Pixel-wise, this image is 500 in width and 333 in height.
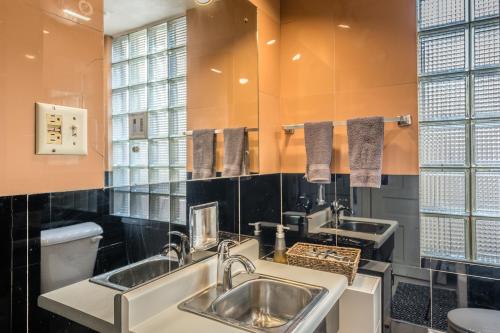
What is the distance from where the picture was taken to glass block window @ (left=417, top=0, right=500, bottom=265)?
4.44ft

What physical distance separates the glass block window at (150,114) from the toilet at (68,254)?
109 mm

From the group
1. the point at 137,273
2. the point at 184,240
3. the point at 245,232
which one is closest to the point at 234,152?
the point at 245,232

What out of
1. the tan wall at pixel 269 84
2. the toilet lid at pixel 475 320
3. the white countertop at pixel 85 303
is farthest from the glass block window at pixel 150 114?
the toilet lid at pixel 475 320

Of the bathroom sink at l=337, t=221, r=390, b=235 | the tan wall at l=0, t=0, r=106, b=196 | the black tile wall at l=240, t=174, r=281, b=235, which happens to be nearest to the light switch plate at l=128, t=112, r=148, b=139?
the tan wall at l=0, t=0, r=106, b=196

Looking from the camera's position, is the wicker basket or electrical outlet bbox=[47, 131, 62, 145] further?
Result: the wicker basket

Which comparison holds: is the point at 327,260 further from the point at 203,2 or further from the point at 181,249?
the point at 203,2

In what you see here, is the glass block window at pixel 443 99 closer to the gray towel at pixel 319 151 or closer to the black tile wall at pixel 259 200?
the gray towel at pixel 319 151

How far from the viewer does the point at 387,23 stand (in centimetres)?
153

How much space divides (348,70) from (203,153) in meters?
0.91

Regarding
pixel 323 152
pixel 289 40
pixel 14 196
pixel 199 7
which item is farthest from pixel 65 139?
pixel 289 40

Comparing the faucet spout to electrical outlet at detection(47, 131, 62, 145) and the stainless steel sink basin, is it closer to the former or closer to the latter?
the stainless steel sink basin

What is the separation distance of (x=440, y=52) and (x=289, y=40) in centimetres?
78

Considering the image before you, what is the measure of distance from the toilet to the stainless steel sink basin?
37 centimetres

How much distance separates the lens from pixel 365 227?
1.58 metres
